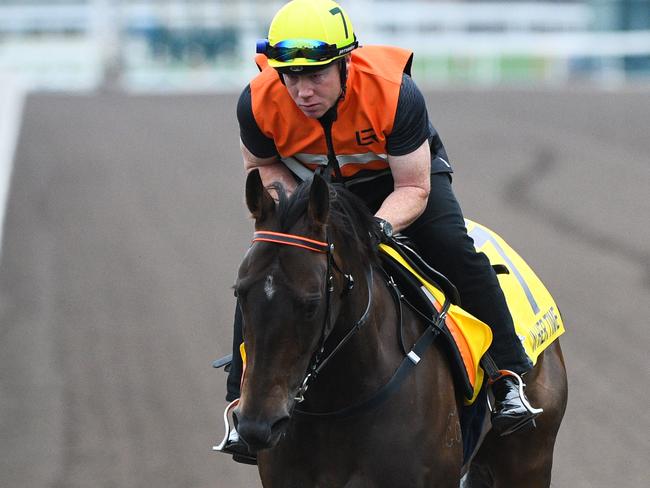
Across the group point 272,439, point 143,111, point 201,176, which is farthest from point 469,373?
point 143,111

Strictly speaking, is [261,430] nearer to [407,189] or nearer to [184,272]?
[407,189]

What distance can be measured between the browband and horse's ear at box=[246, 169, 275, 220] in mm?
131

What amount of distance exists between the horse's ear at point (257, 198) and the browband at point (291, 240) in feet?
0.43

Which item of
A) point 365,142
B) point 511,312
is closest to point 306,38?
point 365,142

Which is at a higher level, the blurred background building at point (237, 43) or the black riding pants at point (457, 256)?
the black riding pants at point (457, 256)

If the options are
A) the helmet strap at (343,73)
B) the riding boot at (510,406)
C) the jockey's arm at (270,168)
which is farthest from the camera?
the riding boot at (510,406)

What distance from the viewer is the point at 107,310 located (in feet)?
37.0

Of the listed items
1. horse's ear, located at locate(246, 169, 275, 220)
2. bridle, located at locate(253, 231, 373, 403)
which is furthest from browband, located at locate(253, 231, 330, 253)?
horse's ear, located at locate(246, 169, 275, 220)

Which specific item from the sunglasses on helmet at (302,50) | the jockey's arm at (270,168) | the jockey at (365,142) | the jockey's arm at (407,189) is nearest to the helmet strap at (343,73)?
the jockey at (365,142)

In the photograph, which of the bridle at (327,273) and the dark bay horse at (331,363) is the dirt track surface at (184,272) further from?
the bridle at (327,273)

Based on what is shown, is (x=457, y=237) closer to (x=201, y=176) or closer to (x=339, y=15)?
(x=339, y=15)

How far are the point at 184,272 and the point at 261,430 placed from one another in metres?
9.02

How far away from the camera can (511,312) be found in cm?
530

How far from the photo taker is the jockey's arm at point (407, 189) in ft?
14.8
